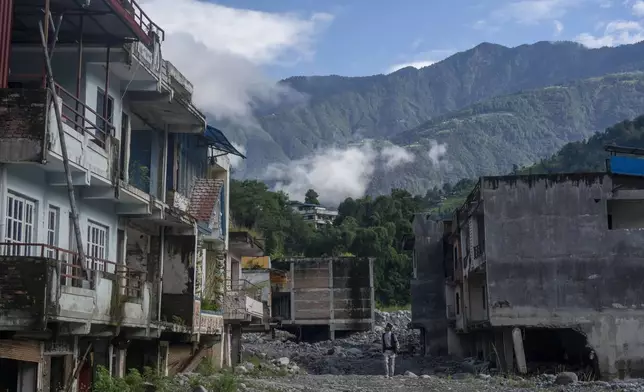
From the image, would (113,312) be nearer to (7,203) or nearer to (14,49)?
(7,203)

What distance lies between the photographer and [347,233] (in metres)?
95.5

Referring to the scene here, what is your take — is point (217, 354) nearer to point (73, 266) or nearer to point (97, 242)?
point (97, 242)

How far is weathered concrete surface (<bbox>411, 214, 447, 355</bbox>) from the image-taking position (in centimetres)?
5391

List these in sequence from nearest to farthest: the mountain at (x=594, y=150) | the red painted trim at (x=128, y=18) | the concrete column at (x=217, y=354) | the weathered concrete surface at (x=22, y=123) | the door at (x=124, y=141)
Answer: the weathered concrete surface at (x=22, y=123) < the red painted trim at (x=128, y=18) < the door at (x=124, y=141) < the concrete column at (x=217, y=354) < the mountain at (x=594, y=150)

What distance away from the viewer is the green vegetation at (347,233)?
94875mm

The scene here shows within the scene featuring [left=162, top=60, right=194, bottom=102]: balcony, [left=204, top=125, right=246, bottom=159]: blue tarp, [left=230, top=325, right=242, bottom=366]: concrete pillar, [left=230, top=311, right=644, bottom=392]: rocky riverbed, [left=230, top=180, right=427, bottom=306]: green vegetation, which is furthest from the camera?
[left=230, top=180, right=427, bottom=306]: green vegetation

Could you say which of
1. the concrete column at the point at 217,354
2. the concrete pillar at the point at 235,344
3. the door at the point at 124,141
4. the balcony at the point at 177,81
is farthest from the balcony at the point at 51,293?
the concrete pillar at the point at 235,344

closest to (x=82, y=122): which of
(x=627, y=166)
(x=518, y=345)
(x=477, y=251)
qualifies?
(x=518, y=345)

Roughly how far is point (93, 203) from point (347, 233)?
7629 centimetres

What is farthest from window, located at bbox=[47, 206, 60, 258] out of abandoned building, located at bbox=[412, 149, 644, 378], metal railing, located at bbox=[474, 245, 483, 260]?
metal railing, located at bbox=[474, 245, 483, 260]

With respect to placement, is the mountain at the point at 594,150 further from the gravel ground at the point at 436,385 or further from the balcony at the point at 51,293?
the balcony at the point at 51,293

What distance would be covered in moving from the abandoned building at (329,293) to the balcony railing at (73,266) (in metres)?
50.2

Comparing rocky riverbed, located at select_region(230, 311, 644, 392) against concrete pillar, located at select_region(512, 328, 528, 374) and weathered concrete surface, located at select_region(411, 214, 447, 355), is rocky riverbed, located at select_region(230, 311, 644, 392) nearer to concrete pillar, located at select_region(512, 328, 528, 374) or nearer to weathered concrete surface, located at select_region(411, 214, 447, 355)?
concrete pillar, located at select_region(512, 328, 528, 374)

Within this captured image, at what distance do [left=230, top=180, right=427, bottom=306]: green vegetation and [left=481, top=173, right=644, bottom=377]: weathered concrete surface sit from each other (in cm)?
5467
